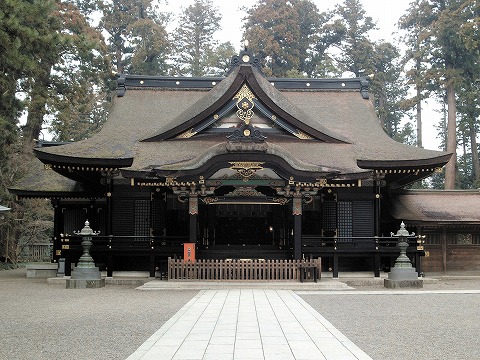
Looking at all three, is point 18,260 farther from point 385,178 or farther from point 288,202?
point 385,178

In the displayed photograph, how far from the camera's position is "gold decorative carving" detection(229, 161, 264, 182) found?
60.7 feet

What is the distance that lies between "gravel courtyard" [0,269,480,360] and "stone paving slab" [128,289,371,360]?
334mm

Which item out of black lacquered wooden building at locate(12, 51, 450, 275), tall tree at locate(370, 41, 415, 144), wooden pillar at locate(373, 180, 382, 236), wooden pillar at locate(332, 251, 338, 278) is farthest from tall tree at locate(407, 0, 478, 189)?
wooden pillar at locate(332, 251, 338, 278)

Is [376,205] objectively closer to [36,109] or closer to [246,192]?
[246,192]

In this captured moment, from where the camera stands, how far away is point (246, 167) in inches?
733

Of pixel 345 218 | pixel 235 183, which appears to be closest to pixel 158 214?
pixel 235 183

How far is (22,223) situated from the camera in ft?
103

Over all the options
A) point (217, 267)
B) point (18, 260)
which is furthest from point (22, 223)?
point (217, 267)

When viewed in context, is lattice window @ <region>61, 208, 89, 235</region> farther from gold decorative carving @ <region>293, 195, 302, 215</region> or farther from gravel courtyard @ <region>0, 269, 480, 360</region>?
gold decorative carving @ <region>293, 195, 302, 215</region>

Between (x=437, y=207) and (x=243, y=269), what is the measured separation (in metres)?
10.0

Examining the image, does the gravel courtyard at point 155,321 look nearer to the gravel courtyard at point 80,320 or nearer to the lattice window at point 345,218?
the gravel courtyard at point 80,320

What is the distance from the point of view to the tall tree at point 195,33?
54.5 m

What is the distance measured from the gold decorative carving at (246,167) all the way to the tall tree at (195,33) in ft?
116

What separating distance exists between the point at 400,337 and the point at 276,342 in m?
2.19
